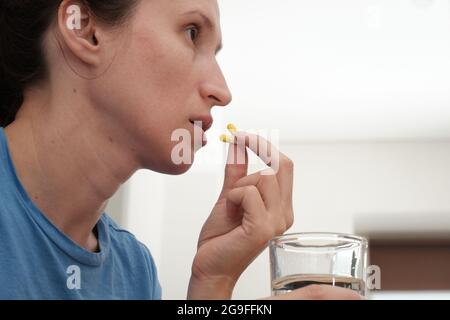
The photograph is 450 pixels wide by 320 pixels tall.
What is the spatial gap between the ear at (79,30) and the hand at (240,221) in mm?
198

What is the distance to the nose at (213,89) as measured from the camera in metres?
0.62

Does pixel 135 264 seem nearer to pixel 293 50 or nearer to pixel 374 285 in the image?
pixel 374 285

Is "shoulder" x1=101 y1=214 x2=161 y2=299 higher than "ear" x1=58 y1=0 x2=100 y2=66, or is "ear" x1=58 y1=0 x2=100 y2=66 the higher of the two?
"ear" x1=58 y1=0 x2=100 y2=66

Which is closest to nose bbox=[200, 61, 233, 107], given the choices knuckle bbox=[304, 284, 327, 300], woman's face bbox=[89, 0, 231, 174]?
woman's face bbox=[89, 0, 231, 174]

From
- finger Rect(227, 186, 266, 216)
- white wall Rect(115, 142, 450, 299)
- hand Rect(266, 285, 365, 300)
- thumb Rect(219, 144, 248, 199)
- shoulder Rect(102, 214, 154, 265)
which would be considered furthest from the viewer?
white wall Rect(115, 142, 450, 299)

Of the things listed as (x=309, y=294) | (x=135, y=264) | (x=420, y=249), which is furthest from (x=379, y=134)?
(x=309, y=294)

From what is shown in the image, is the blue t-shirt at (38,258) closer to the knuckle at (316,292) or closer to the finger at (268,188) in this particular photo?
the finger at (268,188)

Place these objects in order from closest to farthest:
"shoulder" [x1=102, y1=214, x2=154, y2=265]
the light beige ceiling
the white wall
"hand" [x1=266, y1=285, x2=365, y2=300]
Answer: "hand" [x1=266, y1=285, x2=365, y2=300] < "shoulder" [x1=102, y1=214, x2=154, y2=265] < the light beige ceiling < the white wall

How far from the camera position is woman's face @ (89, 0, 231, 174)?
2.00 feet

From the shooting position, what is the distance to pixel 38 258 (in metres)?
0.56

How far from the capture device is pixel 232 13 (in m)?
1.87

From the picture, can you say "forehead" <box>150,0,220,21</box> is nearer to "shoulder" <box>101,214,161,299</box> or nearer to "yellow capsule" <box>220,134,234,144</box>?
"yellow capsule" <box>220,134,234,144</box>

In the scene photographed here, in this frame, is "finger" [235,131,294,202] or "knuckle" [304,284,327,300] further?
"finger" [235,131,294,202]

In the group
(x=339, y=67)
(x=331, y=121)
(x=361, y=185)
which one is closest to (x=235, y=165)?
(x=339, y=67)
